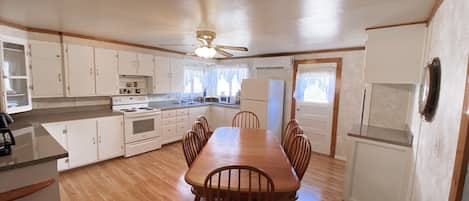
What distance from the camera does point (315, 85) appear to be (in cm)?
400

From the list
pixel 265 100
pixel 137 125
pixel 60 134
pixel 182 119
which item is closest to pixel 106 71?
pixel 137 125

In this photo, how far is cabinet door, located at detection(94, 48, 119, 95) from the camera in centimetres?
335

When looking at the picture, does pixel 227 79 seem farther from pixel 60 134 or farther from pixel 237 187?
pixel 237 187

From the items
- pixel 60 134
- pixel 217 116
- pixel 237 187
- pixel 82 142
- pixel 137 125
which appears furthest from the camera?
pixel 217 116

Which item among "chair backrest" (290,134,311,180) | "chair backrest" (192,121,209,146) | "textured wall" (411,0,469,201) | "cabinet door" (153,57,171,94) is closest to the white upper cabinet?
"textured wall" (411,0,469,201)

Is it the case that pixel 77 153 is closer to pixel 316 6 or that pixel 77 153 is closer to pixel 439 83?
pixel 316 6

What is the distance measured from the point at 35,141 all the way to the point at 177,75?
3.04m

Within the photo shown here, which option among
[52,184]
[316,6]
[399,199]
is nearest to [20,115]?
[52,184]

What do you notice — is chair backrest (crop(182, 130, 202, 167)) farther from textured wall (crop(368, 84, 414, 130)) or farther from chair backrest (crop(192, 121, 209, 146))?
textured wall (crop(368, 84, 414, 130))

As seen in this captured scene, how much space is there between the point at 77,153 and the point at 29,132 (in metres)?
1.04

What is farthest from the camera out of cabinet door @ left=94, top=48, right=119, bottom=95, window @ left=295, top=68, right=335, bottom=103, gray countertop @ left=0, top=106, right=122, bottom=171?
window @ left=295, top=68, right=335, bottom=103

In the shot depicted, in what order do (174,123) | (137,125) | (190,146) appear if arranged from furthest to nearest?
(174,123)
(137,125)
(190,146)

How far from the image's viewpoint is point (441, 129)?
1.19 metres

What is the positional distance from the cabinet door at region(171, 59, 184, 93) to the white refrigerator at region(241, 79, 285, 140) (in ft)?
4.97
